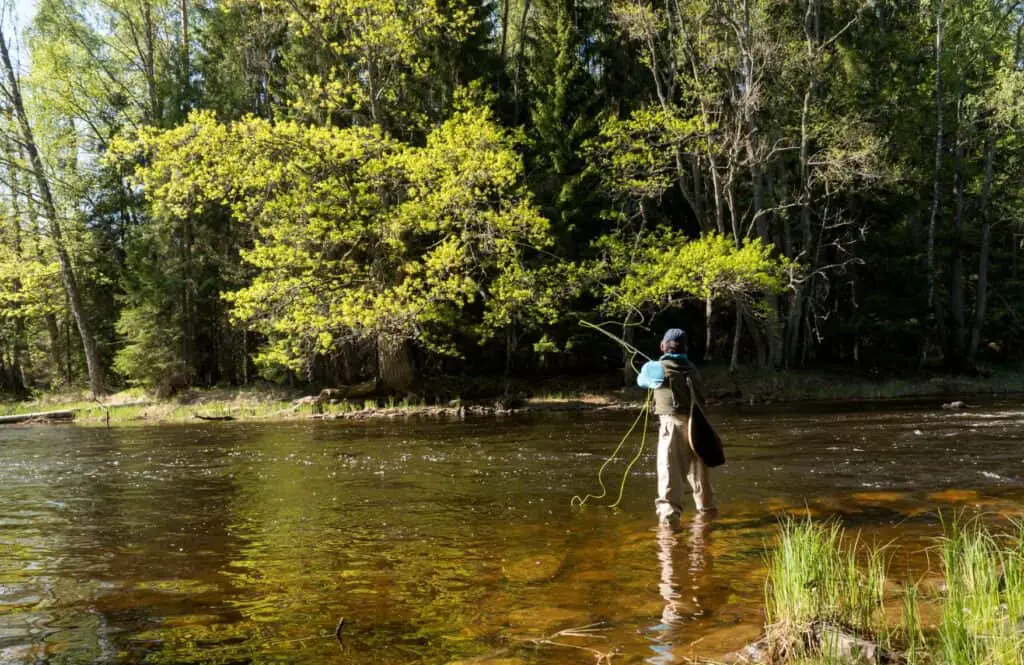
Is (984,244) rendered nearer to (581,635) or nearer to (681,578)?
(681,578)

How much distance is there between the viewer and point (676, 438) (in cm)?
806

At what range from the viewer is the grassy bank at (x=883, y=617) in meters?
3.26

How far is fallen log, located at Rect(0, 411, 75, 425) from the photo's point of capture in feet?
78.8

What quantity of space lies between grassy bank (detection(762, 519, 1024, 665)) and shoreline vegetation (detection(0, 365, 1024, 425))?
1777 centimetres

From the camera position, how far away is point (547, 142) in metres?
28.7

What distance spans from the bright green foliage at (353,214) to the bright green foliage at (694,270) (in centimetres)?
286

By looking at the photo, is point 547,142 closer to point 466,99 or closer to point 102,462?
point 466,99

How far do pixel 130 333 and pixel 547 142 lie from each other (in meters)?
17.9

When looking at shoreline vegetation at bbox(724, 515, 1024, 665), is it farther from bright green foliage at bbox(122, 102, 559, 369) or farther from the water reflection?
bright green foliage at bbox(122, 102, 559, 369)

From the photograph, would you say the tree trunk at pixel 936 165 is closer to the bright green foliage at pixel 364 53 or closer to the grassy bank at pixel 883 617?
the bright green foliage at pixel 364 53

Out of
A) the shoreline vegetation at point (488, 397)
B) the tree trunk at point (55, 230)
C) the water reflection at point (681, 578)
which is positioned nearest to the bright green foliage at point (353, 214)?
the shoreline vegetation at point (488, 397)

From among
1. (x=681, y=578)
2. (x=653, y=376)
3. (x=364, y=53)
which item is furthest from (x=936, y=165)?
(x=681, y=578)

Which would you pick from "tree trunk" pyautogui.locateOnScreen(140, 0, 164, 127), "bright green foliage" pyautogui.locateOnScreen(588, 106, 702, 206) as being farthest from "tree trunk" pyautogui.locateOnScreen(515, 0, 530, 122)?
"tree trunk" pyautogui.locateOnScreen(140, 0, 164, 127)

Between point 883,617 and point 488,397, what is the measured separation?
74.6ft
